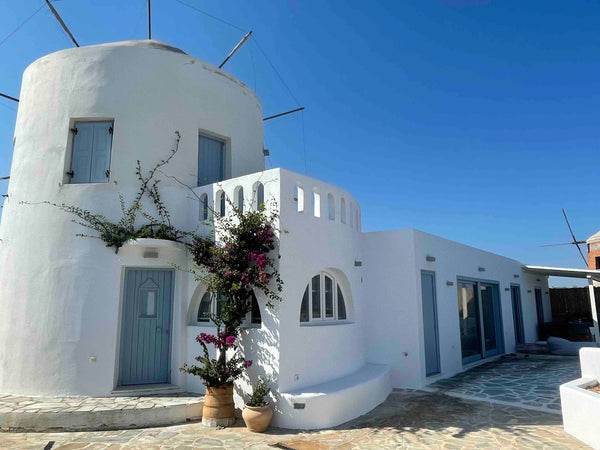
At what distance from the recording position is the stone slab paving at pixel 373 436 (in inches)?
232

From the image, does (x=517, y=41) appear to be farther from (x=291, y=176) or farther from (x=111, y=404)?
(x=111, y=404)

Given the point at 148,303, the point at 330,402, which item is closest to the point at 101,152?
the point at 148,303

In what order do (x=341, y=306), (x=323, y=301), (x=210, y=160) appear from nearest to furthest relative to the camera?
(x=323, y=301), (x=341, y=306), (x=210, y=160)

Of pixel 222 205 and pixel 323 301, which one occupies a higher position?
pixel 222 205

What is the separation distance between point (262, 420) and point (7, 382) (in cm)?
550

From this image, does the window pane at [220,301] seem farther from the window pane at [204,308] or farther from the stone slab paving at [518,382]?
the stone slab paving at [518,382]

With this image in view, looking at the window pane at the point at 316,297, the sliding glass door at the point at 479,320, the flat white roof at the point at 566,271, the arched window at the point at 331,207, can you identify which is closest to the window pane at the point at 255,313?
the window pane at the point at 316,297

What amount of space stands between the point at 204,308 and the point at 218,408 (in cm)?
248

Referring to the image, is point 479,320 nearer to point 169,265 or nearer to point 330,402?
point 330,402

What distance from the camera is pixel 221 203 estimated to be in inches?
344

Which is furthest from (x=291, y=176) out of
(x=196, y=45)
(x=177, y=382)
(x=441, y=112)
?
(x=441, y=112)

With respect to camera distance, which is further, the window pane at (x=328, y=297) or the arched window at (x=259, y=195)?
the window pane at (x=328, y=297)

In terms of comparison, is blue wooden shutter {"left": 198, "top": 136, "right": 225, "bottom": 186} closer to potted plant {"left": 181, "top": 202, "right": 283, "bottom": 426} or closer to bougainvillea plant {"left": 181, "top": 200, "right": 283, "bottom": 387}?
potted plant {"left": 181, "top": 202, "right": 283, "bottom": 426}

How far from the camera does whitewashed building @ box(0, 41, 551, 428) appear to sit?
7652 mm
